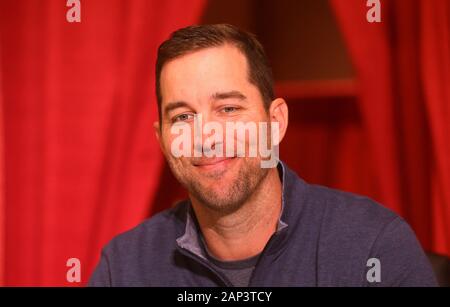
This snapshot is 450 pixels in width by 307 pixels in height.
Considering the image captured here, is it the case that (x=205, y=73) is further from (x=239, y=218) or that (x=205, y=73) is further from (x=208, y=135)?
(x=239, y=218)

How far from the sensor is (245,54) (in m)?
1.09

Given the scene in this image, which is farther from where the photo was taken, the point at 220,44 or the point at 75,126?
the point at 75,126

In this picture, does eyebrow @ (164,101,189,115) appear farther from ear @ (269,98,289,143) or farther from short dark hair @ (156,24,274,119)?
ear @ (269,98,289,143)

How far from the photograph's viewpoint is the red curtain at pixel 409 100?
1.25m

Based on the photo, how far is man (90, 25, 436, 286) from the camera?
38.5 inches

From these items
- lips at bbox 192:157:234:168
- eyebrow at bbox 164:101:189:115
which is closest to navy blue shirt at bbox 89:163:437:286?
lips at bbox 192:157:234:168

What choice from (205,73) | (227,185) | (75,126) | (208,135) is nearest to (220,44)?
(205,73)

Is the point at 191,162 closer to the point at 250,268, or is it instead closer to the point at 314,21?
the point at 250,268

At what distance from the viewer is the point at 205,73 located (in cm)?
103

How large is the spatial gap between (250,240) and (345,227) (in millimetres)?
214

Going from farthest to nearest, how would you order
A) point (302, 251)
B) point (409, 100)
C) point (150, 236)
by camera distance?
1. point (409, 100)
2. point (150, 236)
3. point (302, 251)

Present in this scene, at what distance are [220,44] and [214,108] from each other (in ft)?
0.46
